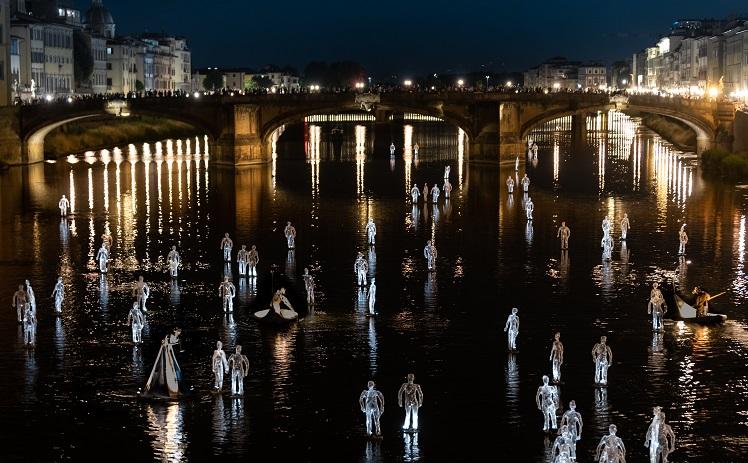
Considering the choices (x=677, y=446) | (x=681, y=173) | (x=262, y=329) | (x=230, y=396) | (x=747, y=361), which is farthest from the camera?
(x=681, y=173)

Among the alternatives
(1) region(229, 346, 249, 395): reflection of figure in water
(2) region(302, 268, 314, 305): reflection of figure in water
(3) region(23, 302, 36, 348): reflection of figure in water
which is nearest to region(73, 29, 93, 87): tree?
(2) region(302, 268, 314, 305): reflection of figure in water

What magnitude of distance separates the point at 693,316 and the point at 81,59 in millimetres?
149660

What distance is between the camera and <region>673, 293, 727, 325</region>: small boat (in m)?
44.3

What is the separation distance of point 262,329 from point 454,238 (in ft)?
83.2

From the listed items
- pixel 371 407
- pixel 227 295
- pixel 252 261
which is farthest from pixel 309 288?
pixel 371 407

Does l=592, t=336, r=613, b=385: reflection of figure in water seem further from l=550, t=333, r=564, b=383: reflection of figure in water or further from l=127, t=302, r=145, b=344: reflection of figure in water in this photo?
l=127, t=302, r=145, b=344: reflection of figure in water

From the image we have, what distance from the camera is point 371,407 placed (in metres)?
32.1

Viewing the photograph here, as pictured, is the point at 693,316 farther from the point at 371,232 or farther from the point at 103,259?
the point at 103,259

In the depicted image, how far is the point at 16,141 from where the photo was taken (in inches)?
4446

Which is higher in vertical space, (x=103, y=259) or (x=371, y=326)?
(x=103, y=259)

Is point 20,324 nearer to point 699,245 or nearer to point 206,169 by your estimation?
point 699,245

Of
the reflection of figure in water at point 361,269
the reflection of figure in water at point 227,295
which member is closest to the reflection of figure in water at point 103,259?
the reflection of figure in water at point 227,295

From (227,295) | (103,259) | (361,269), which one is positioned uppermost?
(103,259)

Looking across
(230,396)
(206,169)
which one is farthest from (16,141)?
(230,396)
